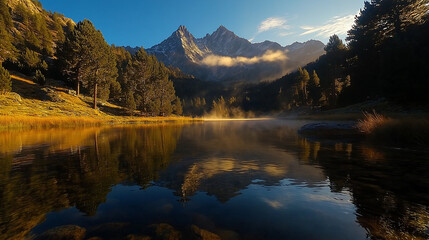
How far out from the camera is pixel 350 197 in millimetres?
5836

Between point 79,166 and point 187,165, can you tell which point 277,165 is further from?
point 79,166

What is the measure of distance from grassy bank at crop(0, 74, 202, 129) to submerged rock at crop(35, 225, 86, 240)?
34.7 metres

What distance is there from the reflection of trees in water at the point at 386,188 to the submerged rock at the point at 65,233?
5.54m

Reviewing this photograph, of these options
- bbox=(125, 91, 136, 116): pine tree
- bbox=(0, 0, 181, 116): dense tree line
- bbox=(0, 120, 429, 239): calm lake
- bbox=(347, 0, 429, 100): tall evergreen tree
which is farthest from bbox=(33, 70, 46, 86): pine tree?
bbox=(347, 0, 429, 100): tall evergreen tree

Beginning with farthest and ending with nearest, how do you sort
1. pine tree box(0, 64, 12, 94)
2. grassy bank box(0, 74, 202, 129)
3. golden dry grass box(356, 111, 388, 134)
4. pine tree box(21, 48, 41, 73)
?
pine tree box(21, 48, 41, 73), pine tree box(0, 64, 12, 94), grassy bank box(0, 74, 202, 129), golden dry grass box(356, 111, 388, 134)

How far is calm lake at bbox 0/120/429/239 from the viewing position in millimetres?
4270

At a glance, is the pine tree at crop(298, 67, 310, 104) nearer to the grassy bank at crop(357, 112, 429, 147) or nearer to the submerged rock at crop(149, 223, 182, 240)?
the grassy bank at crop(357, 112, 429, 147)

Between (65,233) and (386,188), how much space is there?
8.19m

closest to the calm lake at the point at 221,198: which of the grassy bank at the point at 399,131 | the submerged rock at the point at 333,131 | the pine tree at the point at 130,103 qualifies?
the grassy bank at the point at 399,131

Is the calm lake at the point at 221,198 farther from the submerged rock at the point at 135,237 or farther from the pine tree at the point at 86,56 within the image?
the pine tree at the point at 86,56

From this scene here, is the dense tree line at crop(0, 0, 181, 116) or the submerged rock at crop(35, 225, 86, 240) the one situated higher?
the dense tree line at crop(0, 0, 181, 116)

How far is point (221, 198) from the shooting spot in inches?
241

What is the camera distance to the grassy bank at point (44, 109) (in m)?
31.7

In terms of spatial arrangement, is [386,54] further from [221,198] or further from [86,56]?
[86,56]
